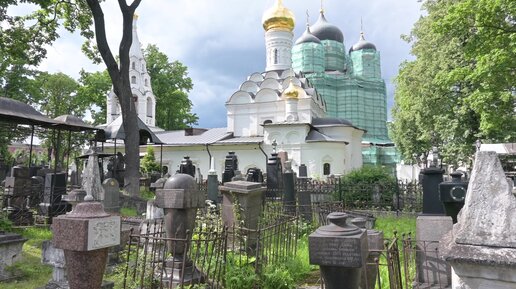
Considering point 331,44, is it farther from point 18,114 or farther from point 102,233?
point 102,233

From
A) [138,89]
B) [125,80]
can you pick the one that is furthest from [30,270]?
[138,89]

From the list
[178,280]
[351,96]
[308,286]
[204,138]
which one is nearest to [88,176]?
Answer: [178,280]

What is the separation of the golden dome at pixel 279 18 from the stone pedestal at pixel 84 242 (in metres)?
35.1

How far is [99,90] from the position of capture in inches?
1448

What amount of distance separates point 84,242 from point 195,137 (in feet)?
99.2

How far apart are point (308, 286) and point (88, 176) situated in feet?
21.0

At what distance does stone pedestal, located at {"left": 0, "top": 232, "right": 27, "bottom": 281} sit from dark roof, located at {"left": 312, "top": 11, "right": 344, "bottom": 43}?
45463 millimetres

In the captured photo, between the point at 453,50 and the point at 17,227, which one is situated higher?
the point at 453,50

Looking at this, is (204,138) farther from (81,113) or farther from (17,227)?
(17,227)

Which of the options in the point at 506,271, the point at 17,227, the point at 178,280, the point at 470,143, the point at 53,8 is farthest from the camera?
the point at 470,143

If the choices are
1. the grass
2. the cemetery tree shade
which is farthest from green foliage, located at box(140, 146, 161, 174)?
the grass

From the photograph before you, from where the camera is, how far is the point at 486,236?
89.7 inches

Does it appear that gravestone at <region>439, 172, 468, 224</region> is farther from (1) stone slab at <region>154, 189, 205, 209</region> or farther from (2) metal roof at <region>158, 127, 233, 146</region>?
(2) metal roof at <region>158, 127, 233, 146</region>

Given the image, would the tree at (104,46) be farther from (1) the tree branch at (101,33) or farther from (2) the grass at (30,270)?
(2) the grass at (30,270)
